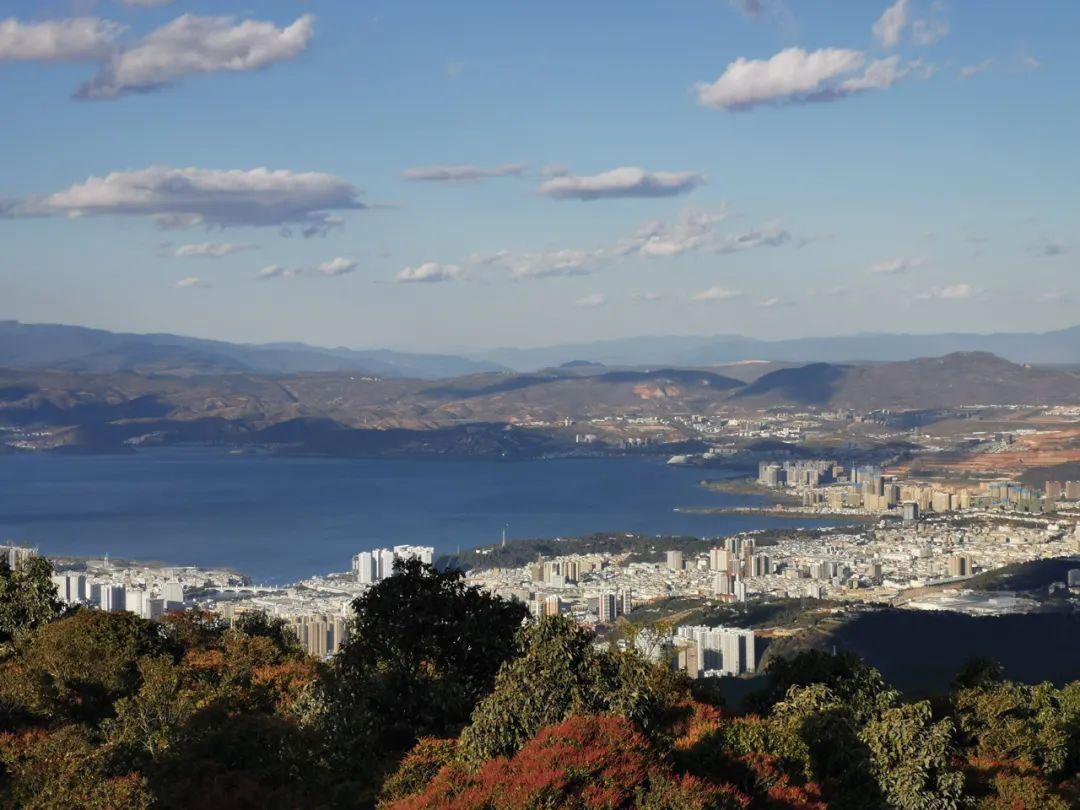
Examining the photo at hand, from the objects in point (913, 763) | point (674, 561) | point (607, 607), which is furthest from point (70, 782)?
point (674, 561)

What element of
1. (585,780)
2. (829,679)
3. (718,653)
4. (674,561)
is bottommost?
(674,561)

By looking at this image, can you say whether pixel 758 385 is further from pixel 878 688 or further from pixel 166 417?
pixel 878 688

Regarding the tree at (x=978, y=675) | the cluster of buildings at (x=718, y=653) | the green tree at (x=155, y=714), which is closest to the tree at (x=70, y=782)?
the green tree at (x=155, y=714)

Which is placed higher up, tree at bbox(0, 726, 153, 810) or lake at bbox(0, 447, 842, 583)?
tree at bbox(0, 726, 153, 810)

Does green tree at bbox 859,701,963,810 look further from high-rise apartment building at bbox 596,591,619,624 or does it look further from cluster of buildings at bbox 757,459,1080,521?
cluster of buildings at bbox 757,459,1080,521

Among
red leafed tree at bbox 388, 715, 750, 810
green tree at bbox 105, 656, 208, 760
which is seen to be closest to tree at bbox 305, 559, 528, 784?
green tree at bbox 105, 656, 208, 760

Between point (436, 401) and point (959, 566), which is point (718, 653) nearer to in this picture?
point (959, 566)
